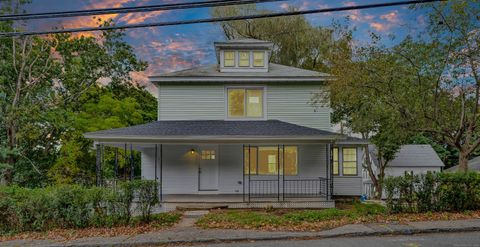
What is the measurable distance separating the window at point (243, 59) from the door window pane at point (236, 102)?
4.46 ft

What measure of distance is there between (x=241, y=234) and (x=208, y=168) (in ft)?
25.8

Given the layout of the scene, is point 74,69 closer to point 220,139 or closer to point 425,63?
point 220,139

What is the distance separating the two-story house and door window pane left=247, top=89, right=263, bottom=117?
44mm

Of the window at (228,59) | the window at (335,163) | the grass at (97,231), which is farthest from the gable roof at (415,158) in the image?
the grass at (97,231)

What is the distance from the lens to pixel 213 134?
1383cm

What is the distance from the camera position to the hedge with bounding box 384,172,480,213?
32.6 feet

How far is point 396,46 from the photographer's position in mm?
11406

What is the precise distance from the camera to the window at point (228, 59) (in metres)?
17.1

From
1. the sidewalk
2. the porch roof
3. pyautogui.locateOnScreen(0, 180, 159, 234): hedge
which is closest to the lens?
the sidewalk

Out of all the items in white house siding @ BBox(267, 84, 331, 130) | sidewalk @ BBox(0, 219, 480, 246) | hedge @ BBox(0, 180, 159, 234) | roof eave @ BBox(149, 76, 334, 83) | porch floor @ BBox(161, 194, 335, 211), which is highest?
roof eave @ BBox(149, 76, 334, 83)

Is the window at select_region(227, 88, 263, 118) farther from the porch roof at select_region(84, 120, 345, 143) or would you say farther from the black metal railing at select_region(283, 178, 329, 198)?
the black metal railing at select_region(283, 178, 329, 198)

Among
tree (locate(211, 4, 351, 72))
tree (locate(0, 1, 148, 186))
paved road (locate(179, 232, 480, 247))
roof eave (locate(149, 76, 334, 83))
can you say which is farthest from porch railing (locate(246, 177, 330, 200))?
tree (locate(211, 4, 351, 72))

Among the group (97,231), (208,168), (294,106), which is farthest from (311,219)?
(294,106)

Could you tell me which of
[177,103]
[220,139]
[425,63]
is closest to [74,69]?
[177,103]
